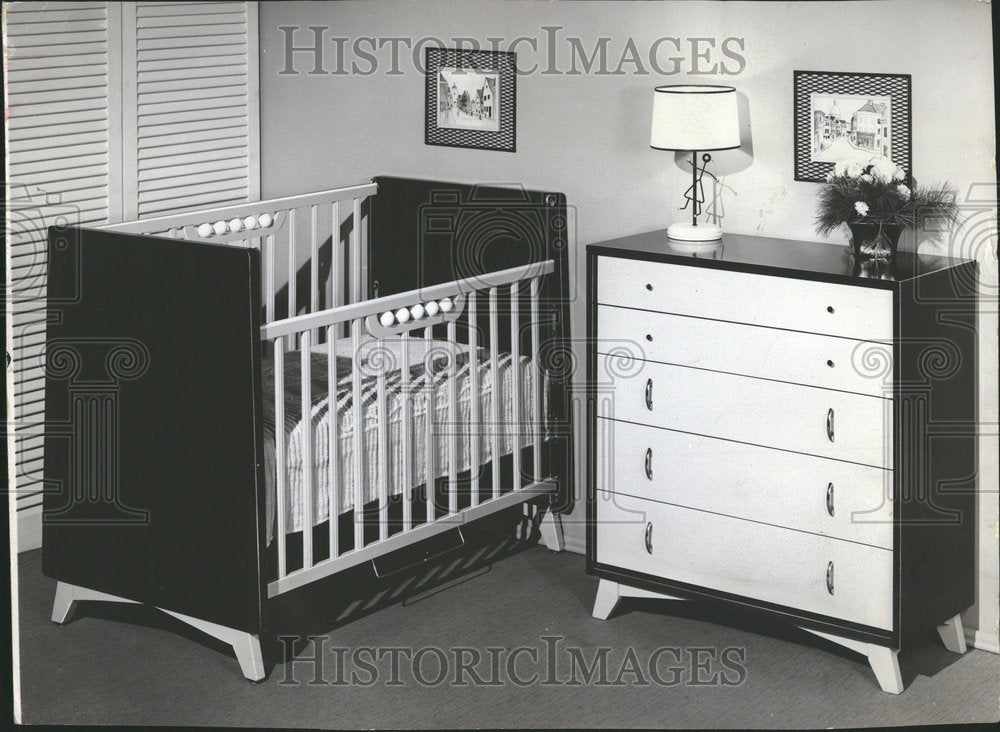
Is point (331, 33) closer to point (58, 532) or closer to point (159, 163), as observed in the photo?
point (159, 163)

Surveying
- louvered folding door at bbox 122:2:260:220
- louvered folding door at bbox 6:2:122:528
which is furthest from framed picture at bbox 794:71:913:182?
louvered folding door at bbox 6:2:122:528

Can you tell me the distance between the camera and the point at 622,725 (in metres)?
2.66

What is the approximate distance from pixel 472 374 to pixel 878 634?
1192mm

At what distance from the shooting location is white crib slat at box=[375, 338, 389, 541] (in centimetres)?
305

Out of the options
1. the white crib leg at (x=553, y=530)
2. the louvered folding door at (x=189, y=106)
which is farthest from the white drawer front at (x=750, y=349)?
the louvered folding door at (x=189, y=106)

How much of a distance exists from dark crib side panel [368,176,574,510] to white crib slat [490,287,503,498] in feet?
0.56

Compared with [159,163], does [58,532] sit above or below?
below

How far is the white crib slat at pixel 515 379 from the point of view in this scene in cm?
341

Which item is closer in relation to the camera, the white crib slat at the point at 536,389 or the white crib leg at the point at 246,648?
the white crib leg at the point at 246,648

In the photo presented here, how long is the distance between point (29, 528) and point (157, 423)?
40.5 inches

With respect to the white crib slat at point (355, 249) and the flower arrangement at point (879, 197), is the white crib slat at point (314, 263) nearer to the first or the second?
the white crib slat at point (355, 249)

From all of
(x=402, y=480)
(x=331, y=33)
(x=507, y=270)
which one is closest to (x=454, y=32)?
(x=331, y=33)

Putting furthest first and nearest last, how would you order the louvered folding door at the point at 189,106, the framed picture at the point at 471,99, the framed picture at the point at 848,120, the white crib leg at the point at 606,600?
1. the louvered folding door at the point at 189,106
2. the framed picture at the point at 471,99
3. the white crib leg at the point at 606,600
4. the framed picture at the point at 848,120

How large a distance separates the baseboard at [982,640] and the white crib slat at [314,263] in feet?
6.59
